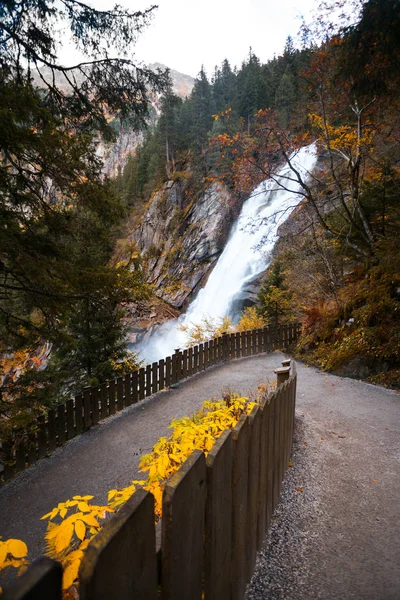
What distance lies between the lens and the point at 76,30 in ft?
16.4

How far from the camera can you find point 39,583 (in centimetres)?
60

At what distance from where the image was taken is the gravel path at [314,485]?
2.26 meters

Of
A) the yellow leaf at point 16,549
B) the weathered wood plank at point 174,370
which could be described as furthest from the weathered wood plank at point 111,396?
the yellow leaf at point 16,549

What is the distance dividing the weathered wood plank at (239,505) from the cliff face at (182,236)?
2642cm

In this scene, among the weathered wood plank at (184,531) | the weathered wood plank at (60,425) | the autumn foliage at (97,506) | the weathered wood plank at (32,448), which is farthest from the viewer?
the weathered wood plank at (60,425)

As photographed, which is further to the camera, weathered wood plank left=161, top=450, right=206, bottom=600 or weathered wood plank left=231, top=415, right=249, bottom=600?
weathered wood plank left=231, top=415, right=249, bottom=600

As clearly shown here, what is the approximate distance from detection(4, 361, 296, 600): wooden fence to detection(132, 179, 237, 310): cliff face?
26326 mm

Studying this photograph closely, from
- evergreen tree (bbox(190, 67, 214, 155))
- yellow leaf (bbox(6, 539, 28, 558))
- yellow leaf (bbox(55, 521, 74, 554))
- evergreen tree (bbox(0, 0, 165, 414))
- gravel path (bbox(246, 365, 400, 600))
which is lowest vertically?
gravel path (bbox(246, 365, 400, 600))

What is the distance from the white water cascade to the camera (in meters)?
24.5

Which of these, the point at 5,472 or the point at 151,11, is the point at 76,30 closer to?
the point at 151,11

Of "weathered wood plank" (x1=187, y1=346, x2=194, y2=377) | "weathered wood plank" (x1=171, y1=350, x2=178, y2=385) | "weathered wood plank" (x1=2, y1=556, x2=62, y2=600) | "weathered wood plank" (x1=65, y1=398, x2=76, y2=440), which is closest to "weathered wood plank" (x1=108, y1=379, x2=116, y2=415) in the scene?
"weathered wood plank" (x1=65, y1=398, x2=76, y2=440)

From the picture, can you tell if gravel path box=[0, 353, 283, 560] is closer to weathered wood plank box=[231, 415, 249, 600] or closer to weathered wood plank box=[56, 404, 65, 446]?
weathered wood plank box=[56, 404, 65, 446]

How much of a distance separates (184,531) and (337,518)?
250cm

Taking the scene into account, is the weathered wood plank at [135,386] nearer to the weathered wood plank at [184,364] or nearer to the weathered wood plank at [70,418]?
the weathered wood plank at [70,418]
